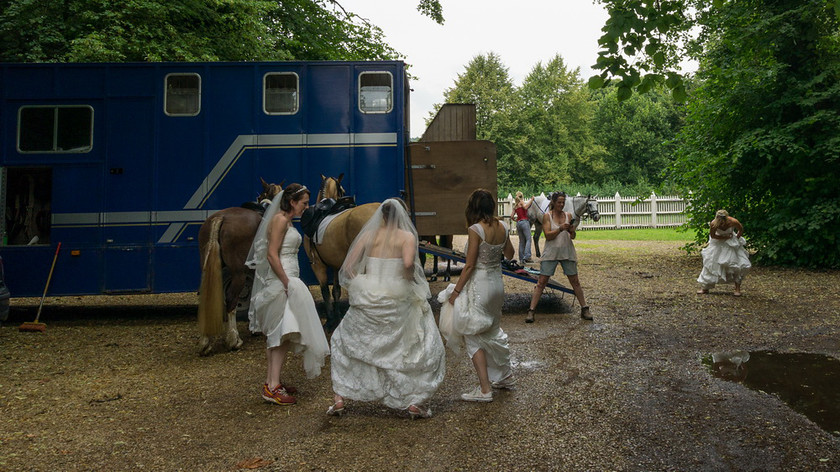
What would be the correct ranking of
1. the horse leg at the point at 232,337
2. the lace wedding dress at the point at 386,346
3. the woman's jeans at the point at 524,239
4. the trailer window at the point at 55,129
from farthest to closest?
the woman's jeans at the point at 524,239, the trailer window at the point at 55,129, the horse leg at the point at 232,337, the lace wedding dress at the point at 386,346

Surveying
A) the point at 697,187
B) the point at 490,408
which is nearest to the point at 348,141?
the point at 490,408

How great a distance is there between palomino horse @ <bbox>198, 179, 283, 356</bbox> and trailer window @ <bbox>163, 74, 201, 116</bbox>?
2.33 m

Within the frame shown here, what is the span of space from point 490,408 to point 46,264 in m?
7.42

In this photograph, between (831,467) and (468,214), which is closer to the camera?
(831,467)

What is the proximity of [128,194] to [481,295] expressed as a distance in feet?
21.3

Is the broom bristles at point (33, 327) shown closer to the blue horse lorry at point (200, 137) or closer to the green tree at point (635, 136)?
the blue horse lorry at point (200, 137)

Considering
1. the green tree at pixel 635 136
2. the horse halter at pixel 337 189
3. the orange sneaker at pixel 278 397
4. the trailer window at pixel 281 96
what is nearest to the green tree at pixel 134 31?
the trailer window at pixel 281 96

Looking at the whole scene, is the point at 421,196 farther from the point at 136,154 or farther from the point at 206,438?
the point at 206,438

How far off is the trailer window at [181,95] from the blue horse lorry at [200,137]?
0.05 ft

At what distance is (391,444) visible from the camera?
4266mm

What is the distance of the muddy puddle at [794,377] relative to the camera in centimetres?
484

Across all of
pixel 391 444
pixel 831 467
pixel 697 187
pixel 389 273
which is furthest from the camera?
pixel 697 187

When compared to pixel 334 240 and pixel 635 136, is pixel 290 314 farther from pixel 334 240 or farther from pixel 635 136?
pixel 635 136

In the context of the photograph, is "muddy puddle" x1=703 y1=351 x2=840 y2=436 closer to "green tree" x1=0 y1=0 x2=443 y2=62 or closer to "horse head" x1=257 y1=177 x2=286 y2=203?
"horse head" x1=257 y1=177 x2=286 y2=203
